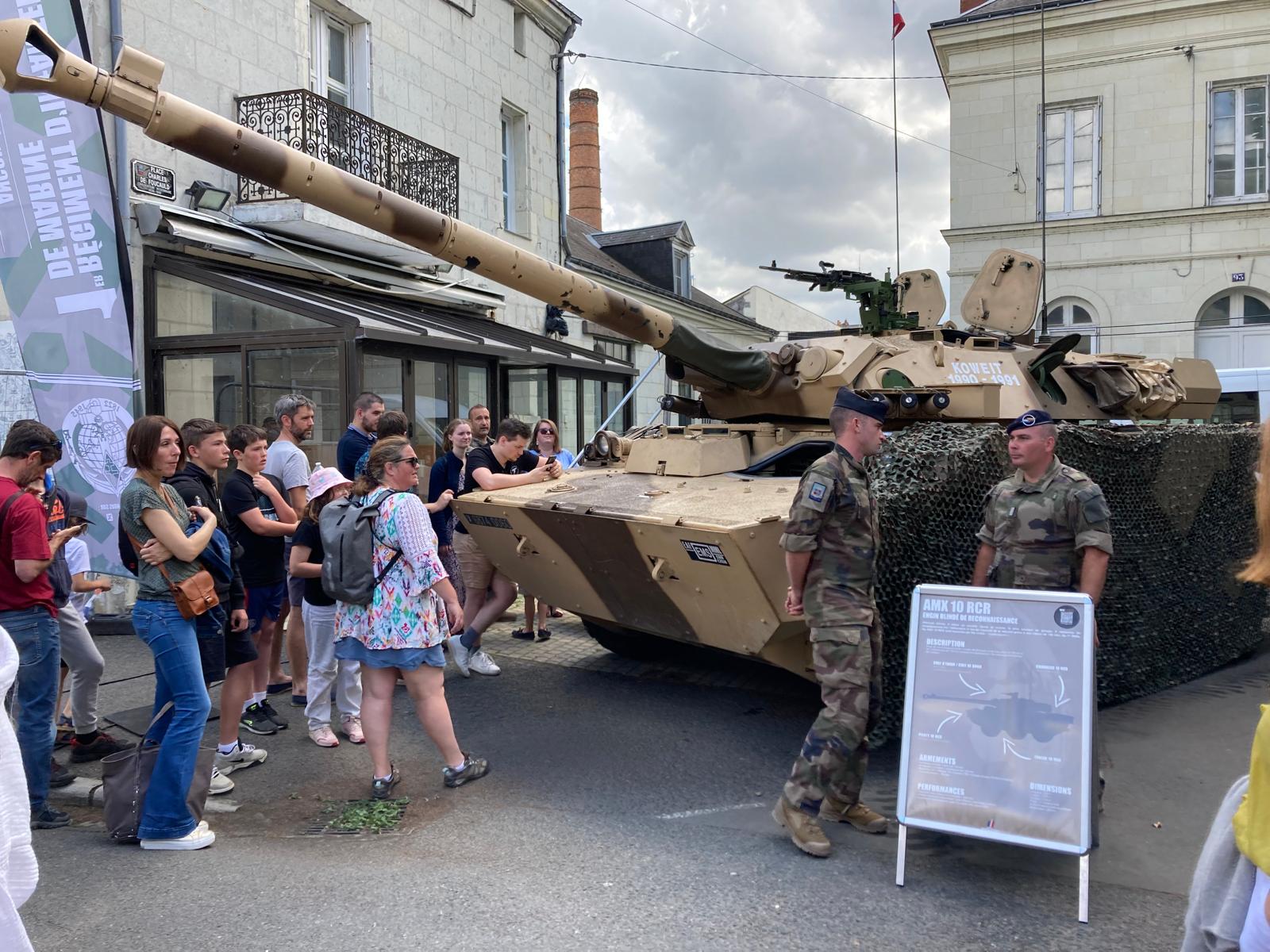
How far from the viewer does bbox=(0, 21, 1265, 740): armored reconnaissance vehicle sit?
4707 mm

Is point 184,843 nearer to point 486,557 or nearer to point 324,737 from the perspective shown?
point 324,737

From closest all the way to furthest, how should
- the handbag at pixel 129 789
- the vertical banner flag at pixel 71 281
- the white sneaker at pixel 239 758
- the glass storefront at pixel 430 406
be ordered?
the handbag at pixel 129 789, the white sneaker at pixel 239 758, the vertical banner flag at pixel 71 281, the glass storefront at pixel 430 406

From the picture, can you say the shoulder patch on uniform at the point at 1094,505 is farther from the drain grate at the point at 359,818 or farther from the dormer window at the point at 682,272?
the dormer window at the point at 682,272

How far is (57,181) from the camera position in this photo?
7.33 m

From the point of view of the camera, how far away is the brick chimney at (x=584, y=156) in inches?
869

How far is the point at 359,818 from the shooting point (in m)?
Result: 4.38

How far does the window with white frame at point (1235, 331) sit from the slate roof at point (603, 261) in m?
7.57

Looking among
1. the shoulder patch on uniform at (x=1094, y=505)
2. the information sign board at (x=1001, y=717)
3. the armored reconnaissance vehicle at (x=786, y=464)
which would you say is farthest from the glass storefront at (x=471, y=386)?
the information sign board at (x=1001, y=717)

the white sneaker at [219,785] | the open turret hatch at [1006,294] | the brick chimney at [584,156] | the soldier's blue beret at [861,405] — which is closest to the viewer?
the soldier's blue beret at [861,405]

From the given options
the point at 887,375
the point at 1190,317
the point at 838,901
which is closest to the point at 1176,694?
the point at 887,375

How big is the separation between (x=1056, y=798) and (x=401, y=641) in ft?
8.83

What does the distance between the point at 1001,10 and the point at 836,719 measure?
18.4m

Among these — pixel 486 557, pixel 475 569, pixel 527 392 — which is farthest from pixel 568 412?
pixel 486 557

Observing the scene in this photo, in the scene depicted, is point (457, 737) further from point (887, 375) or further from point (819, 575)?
point (887, 375)
